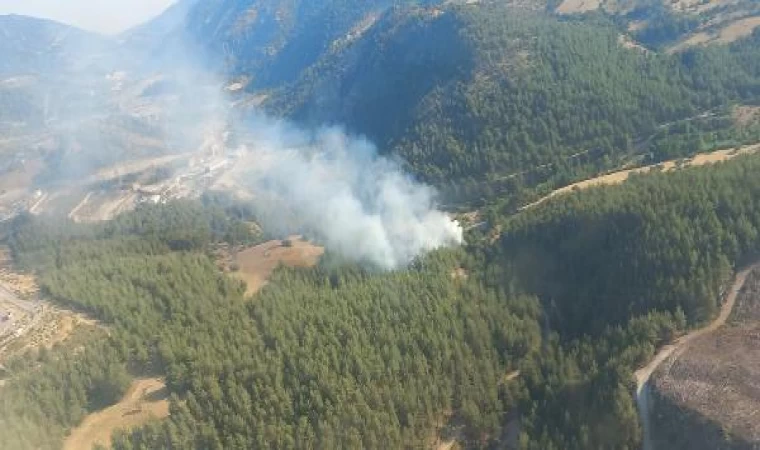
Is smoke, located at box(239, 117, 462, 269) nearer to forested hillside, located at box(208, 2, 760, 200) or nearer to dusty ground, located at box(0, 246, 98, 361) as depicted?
forested hillside, located at box(208, 2, 760, 200)

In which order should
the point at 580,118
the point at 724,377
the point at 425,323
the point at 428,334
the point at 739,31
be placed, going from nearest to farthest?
the point at 724,377 → the point at 428,334 → the point at 425,323 → the point at 580,118 → the point at 739,31

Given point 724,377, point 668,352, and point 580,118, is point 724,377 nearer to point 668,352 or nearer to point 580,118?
→ point 668,352

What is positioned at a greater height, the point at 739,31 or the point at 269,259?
the point at 739,31

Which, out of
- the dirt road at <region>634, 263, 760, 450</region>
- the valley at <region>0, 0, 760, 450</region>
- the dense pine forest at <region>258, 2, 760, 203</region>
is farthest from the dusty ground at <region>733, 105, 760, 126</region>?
the dirt road at <region>634, 263, 760, 450</region>

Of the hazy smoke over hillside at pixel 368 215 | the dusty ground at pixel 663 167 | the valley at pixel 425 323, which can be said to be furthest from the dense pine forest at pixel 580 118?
the hazy smoke over hillside at pixel 368 215

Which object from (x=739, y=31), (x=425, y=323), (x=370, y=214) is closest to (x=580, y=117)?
(x=739, y=31)

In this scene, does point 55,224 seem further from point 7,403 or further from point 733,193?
point 733,193

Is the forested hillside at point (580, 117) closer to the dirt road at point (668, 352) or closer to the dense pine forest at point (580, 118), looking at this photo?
the dense pine forest at point (580, 118)
